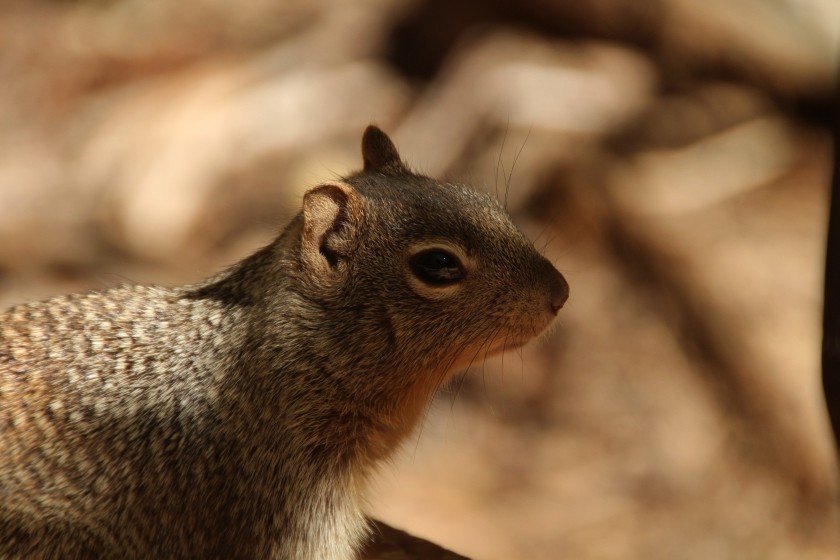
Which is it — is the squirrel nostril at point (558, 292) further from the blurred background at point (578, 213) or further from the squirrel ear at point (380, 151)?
the blurred background at point (578, 213)

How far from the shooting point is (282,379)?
11.2 feet

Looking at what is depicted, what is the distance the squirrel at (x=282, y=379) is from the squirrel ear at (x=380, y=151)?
1.38 ft

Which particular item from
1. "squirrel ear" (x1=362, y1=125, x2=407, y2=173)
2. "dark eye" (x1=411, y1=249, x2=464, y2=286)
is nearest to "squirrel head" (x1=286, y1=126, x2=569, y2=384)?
"dark eye" (x1=411, y1=249, x2=464, y2=286)

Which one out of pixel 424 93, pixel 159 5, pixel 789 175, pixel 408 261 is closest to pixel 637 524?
pixel 789 175

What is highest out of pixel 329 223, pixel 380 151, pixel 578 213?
pixel 578 213

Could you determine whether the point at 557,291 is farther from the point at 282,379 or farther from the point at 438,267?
the point at 282,379

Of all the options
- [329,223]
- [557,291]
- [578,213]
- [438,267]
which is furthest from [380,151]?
[578,213]

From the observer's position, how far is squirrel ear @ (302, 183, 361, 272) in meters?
3.34

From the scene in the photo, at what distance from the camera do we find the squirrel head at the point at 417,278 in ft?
11.0

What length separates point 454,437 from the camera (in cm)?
753

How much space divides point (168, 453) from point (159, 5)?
6.34 meters

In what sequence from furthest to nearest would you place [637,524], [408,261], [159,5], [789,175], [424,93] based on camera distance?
[159,5]
[424,93]
[789,175]
[637,524]
[408,261]

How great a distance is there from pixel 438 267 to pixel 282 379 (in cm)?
62

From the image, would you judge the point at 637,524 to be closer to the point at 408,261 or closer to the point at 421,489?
the point at 421,489
